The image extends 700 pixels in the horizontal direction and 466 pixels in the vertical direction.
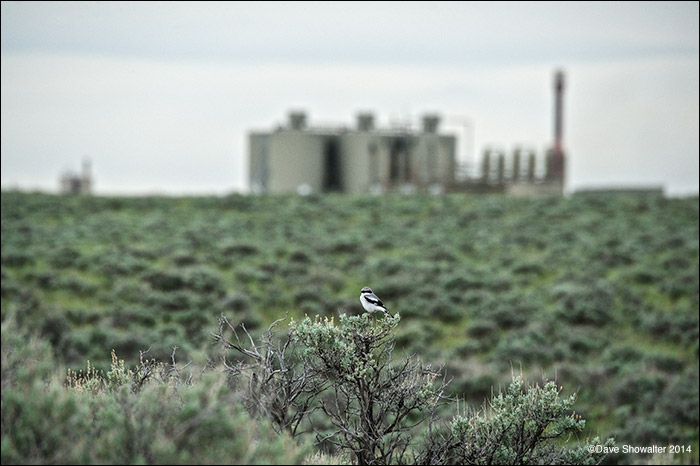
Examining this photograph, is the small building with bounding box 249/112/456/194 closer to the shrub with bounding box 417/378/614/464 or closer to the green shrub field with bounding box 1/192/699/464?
the green shrub field with bounding box 1/192/699/464

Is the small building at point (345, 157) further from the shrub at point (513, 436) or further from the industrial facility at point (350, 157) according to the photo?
the shrub at point (513, 436)

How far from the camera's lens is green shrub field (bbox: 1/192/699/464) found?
21.6 feet

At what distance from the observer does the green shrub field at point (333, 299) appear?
6.58 metres

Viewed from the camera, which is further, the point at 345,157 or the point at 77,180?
the point at 77,180

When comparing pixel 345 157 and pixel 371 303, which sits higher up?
pixel 345 157

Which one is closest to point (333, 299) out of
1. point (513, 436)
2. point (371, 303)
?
point (371, 303)

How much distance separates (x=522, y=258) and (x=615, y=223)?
6615 mm

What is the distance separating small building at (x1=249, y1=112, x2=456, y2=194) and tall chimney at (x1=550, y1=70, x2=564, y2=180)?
19.3 ft

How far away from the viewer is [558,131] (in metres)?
47.3

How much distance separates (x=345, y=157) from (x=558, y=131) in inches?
506

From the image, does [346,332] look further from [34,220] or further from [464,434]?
[34,220]

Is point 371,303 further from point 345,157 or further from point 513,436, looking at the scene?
point 345,157

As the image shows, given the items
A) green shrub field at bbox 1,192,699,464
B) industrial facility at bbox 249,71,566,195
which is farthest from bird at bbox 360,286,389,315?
industrial facility at bbox 249,71,566,195

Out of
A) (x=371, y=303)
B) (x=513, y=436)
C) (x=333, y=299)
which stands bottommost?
(x=333, y=299)
